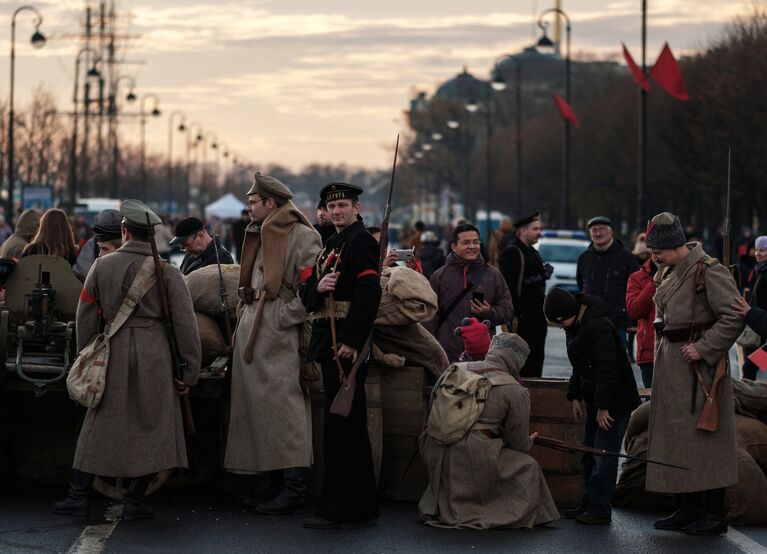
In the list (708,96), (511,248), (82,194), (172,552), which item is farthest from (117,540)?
→ (82,194)

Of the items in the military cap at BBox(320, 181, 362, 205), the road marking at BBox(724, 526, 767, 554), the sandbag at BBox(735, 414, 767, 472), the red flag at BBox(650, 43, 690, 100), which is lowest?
the road marking at BBox(724, 526, 767, 554)

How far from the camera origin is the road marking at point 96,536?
8461 mm

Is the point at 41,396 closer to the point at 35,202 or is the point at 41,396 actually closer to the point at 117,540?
the point at 117,540

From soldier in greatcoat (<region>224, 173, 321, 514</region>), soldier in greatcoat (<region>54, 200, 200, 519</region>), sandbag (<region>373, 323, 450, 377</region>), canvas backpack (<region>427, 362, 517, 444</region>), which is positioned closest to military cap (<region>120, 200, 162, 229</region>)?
soldier in greatcoat (<region>54, 200, 200, 519</region>)

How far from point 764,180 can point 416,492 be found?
133 feet

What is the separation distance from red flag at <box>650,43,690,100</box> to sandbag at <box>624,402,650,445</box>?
74.5ft

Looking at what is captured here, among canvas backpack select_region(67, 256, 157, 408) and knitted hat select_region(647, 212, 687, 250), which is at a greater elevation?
knitted hat select_region(647, 212, 687, 250)

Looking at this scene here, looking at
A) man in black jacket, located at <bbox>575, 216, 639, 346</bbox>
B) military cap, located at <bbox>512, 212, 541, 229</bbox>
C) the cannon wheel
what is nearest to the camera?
the cannon wheel

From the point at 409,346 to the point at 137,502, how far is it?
1.92 metres

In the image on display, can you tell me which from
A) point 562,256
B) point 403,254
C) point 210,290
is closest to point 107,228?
point 210,290

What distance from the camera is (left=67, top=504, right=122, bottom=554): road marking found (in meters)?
8.46

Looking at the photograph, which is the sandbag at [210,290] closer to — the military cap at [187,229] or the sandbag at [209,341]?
the sandbag at [209,341]

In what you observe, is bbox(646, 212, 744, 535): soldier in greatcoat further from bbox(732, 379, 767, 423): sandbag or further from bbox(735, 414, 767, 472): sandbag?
bbox(732, 379, 767, 423): sandbag

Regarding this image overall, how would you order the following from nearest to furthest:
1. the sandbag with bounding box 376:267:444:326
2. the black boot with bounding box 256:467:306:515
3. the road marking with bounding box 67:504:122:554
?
the road marking with bounding box 67:504:122:554, the black boot with bounding box 256:467:306:515, the sandbag with bounding box 376:267:444:326
